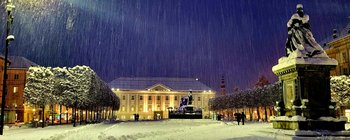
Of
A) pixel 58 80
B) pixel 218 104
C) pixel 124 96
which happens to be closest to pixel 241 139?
pixel 58 80

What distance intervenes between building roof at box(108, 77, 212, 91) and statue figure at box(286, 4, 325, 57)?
14578cm

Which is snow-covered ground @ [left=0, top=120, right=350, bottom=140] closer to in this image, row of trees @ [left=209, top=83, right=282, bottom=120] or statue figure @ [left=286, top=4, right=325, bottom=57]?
statue figure @ [left=286, top=4, right=325, bottom=57]

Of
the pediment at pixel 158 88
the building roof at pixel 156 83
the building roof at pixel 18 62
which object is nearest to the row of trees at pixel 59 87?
the building roof at pixel 18 62

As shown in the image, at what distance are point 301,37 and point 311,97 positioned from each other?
3.17 m

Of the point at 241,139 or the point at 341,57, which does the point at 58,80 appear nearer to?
the point at 241,139

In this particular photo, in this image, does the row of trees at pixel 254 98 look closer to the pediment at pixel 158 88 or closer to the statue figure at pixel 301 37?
the statue figure at pixel 301 37

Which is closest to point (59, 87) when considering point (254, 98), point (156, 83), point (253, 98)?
point (254, 98)

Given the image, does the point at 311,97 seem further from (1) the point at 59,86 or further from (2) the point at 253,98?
(2) the point at 253,98

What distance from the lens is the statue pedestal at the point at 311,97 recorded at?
1719cm

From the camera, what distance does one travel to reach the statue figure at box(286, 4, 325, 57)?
18266mm

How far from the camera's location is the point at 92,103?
192ft

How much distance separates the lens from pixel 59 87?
176 feet

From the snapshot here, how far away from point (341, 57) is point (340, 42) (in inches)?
128

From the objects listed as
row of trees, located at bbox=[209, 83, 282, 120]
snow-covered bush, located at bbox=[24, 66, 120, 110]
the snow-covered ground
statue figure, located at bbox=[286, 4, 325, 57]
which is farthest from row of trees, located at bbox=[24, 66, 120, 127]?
statue figure, located at bbox=[286, 4, 325, 57]
